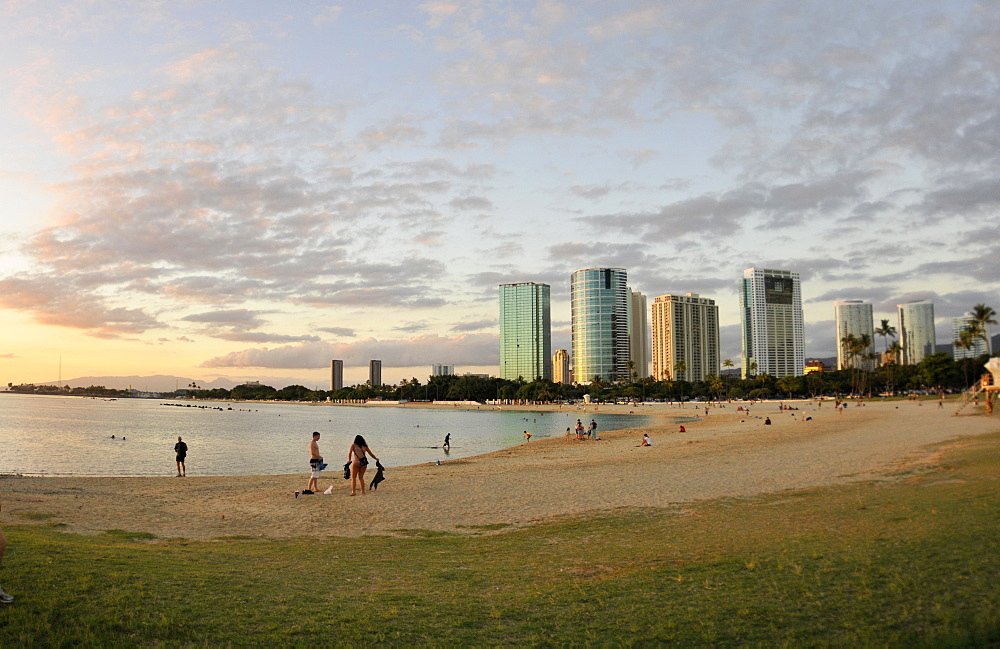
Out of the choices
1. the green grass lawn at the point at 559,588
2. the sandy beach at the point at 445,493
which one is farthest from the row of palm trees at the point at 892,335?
the green grass lawn at the point at 559,588

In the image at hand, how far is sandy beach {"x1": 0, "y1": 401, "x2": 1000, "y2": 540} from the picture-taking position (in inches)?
591

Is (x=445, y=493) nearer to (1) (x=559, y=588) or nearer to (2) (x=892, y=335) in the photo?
(1) (x=559, y=588)

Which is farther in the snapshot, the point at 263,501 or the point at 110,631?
the point at 263,501

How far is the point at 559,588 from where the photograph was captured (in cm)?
765

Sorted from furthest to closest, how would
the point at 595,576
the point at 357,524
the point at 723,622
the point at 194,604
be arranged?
1. the point at 357,524
2. the point at 595,576
3. the point at 194,604
4. the point at 723,622

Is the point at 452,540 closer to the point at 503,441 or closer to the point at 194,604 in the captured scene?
the point at 194,604

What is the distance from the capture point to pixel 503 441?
55000 millimetres

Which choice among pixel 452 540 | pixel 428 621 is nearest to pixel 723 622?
pixel 428 621

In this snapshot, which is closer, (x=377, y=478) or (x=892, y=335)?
(x=377, y=478)

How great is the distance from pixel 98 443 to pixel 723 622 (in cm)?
5623

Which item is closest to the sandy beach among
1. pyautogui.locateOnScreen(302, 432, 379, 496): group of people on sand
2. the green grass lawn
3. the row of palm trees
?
pyautogui.locateOnScreen(302, 432, 379, 496): group of people on sand

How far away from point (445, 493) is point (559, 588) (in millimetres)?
12332

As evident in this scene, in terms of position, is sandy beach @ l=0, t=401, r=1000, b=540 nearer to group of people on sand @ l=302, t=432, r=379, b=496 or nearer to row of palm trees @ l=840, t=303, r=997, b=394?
group of people on sand @ l=302, t=432, r=379, b=496

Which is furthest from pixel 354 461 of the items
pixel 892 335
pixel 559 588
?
pixel 892 335
